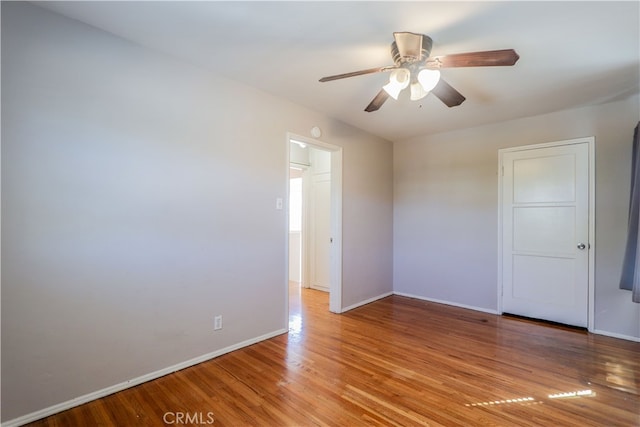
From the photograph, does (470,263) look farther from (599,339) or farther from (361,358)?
(361,358)

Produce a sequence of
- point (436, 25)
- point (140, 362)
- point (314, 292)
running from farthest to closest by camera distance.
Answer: point (314, 292)
point (140, 362)
point (436, 25)

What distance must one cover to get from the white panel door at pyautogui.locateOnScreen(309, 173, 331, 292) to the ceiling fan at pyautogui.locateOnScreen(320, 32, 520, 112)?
2.73 metres

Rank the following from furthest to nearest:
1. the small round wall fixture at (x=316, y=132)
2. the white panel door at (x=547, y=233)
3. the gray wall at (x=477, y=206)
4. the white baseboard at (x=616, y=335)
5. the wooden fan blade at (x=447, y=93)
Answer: the small round wall fixture at (x=316, y=132) < the white panel door at (x=547, y=233) < the gray wall at (x=477, y=206) < the white baseboard at (x=616, y=335) < the wooden fan blade at (x=447, y=93)

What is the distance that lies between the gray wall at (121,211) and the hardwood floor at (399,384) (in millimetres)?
297

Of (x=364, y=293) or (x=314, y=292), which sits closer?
(x=364, y=293)

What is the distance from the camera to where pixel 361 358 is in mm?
2555

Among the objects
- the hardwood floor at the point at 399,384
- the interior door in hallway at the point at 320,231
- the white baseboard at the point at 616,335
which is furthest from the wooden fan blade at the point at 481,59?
the white baseboard at the point at 616,335

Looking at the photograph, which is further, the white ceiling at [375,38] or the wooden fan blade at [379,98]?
the wooden fan blade at [379,98]

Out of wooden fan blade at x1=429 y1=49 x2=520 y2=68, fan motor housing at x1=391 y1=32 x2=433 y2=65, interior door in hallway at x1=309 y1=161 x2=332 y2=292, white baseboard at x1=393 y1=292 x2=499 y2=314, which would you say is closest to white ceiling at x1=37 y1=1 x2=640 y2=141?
fan motor housing at x1=391 y1=32 x2=433 y2=65

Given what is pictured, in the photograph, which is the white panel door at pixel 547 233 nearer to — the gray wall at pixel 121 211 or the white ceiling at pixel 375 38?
the white ceiling at pixel 375 38

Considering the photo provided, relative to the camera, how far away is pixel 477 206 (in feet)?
12.9

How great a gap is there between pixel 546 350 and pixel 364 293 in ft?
6.80

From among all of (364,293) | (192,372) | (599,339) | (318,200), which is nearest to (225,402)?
(192,372)

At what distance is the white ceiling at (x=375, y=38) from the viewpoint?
1.74m
